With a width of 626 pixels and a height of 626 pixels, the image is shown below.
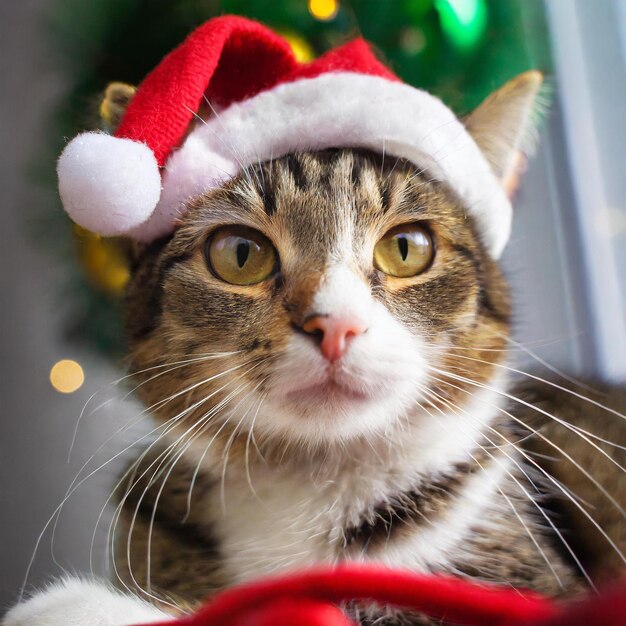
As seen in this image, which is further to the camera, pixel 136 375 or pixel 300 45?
pixel 300 45

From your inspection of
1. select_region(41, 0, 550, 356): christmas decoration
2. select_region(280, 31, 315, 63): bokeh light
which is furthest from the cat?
select_region(280, 31, 315, 63): bokeh light

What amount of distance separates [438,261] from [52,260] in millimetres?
712

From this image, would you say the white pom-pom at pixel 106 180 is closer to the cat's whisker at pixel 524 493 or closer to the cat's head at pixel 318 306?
the cat's head at pixel 318 306

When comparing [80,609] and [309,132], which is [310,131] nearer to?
[309,132]

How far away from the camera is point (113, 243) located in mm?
908

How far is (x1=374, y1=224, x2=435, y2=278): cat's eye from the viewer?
68cm

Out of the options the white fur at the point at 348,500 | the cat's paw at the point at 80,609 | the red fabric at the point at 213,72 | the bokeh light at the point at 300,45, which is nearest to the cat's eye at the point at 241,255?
the red fabric at the point at 213,72

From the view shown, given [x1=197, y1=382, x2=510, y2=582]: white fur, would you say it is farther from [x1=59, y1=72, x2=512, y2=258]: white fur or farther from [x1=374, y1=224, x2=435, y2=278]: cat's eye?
[x1=59, y1=72, x2=512, y2=258]: white fur

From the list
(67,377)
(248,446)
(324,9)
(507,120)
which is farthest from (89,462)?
(324,9)

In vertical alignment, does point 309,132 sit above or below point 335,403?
above

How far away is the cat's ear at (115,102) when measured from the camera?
0.77 meters

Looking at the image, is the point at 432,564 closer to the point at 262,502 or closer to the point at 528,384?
the point at 262,502

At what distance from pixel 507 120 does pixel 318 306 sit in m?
0.48

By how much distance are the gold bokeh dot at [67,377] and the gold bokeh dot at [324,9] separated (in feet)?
2.63
